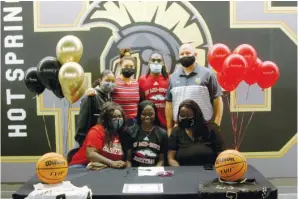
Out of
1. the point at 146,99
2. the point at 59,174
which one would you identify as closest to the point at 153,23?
the point at 146,99

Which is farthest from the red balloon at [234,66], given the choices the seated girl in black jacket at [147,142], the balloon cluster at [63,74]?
the balloon cluster at [63,74]

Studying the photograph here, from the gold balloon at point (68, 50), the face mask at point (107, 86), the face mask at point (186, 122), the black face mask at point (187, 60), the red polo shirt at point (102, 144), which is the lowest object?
the red polo shirt at point (102, 144)

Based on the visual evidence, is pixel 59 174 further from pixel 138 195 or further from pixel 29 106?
pixel 29 106

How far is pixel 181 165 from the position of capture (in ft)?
10.8

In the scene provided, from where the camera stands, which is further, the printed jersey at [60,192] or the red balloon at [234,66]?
the red balloon at [234,66]

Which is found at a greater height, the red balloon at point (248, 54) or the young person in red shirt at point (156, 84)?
the red balloon at point (248, 54)

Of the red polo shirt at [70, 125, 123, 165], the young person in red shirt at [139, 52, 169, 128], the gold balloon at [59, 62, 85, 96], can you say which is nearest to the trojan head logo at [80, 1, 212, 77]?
the young person in red shirt at [139, 52, 169, 128]

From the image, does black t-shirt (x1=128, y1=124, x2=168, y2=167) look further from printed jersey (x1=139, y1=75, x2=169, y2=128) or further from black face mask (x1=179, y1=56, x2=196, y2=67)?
black face mask (x1=179, y1=56, x2=196, y2=67)

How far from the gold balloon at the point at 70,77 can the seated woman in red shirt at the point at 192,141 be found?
930 millimetres

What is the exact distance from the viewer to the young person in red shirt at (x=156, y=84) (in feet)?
12.2

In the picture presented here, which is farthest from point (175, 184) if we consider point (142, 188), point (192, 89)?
point (192, 89)

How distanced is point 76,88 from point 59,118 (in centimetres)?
86

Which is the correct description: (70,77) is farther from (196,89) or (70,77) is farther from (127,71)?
(196,89)

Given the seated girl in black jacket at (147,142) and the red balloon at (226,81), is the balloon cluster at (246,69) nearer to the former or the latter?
the red balloon at (226,81)
